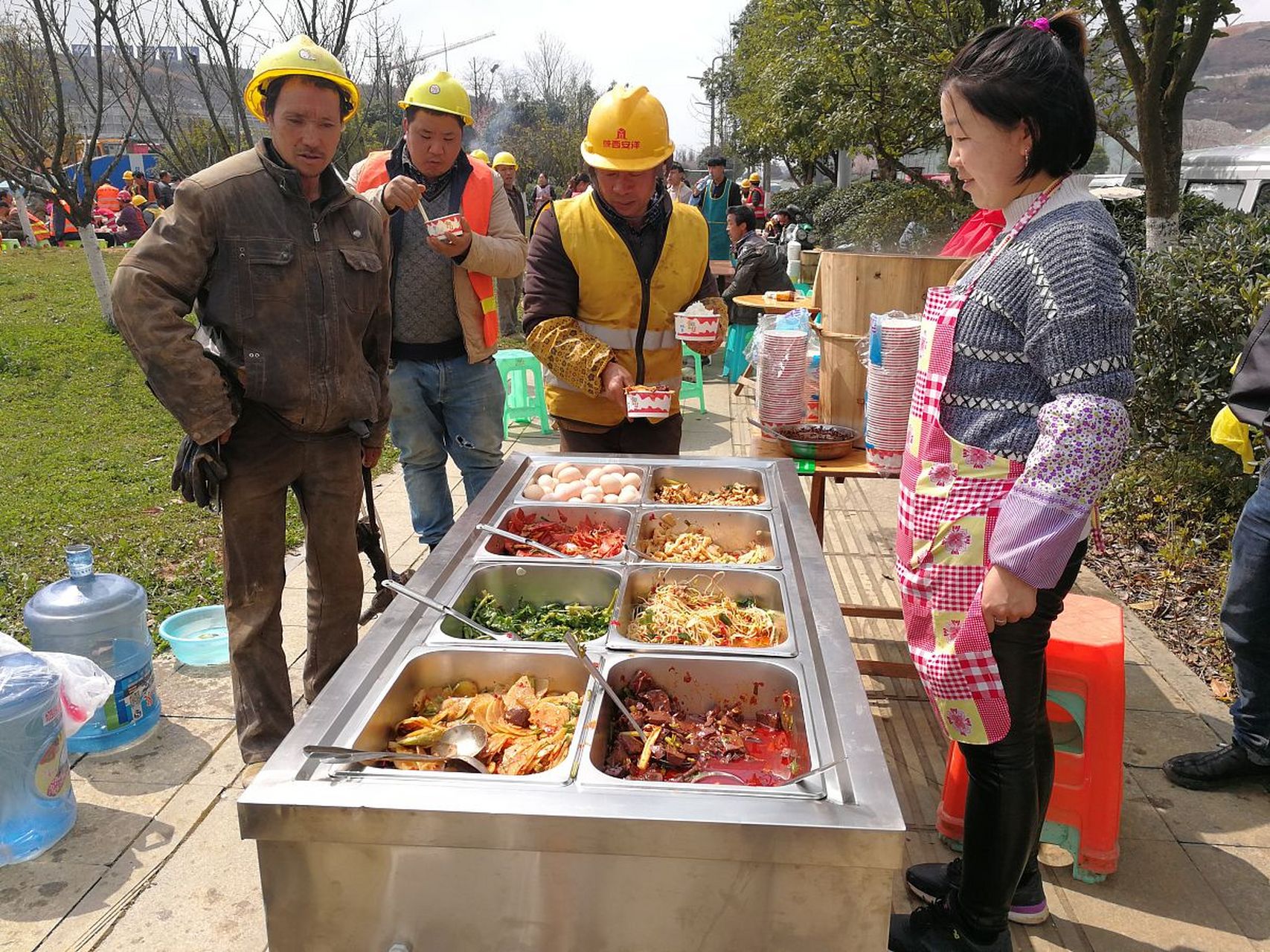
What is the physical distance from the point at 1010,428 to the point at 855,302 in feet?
5.45

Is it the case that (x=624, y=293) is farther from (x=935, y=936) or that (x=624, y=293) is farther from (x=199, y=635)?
(x=199, y=635)

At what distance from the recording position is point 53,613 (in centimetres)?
326

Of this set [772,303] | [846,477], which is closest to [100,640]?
[846,477]

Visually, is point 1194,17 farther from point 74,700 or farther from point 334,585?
point 74,700

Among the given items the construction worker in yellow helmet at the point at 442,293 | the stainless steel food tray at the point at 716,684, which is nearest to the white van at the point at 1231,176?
the construction worker in yellow helmet at the point at 442,293

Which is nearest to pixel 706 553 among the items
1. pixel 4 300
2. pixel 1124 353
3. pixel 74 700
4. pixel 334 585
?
pixel 1124 353

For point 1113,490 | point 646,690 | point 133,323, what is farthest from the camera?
point 1113,490

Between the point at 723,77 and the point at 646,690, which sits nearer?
the point at 646,690

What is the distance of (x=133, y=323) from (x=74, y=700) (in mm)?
1347

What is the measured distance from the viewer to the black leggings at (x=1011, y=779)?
1.93m

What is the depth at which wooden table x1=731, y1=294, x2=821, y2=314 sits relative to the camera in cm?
809

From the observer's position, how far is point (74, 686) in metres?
2.96

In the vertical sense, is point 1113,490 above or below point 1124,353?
below

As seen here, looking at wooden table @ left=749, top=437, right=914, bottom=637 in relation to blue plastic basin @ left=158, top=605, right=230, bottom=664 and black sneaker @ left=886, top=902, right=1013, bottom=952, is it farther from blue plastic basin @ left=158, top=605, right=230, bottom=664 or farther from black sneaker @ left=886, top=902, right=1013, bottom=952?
blue plastic basin @ left=158, top=605, right=230, bottom=664
